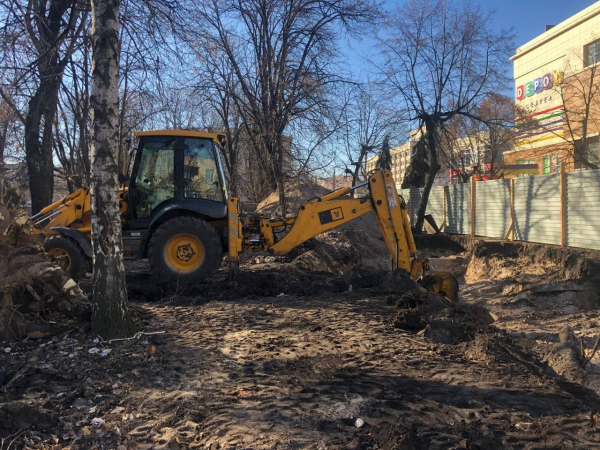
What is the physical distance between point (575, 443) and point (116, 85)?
529 cm

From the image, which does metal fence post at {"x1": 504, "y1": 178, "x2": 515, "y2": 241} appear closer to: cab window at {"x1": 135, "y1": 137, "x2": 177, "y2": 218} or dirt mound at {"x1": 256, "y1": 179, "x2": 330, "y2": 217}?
dirt mound at {"x1": 256, "y1": 179, "x2": 330, "y2": 217}

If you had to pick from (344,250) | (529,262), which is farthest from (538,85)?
(344,250)

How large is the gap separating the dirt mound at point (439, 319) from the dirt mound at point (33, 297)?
13.4ft

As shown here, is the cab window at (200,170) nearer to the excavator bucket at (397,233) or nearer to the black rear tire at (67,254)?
the black rear tire at (67,254)

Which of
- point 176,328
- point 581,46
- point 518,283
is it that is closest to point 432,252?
point 518,283

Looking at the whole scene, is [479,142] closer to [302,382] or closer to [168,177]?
[168,177]

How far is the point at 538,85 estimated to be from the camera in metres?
35.0

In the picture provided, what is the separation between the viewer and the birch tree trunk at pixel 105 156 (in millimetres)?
5004

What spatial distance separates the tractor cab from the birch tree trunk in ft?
11.6

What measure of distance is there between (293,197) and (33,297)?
45.7 ft

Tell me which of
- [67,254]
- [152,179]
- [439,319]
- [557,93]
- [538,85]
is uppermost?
[538,85]

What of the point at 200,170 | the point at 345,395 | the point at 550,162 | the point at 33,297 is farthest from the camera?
the point at 550,162

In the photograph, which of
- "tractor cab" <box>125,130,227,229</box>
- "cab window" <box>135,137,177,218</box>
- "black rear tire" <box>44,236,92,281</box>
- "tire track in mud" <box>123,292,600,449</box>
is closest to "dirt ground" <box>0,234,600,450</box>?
"tire track in mud" <box>123,292,600,449</box>

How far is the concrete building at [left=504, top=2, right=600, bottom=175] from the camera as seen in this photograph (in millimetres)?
26109
